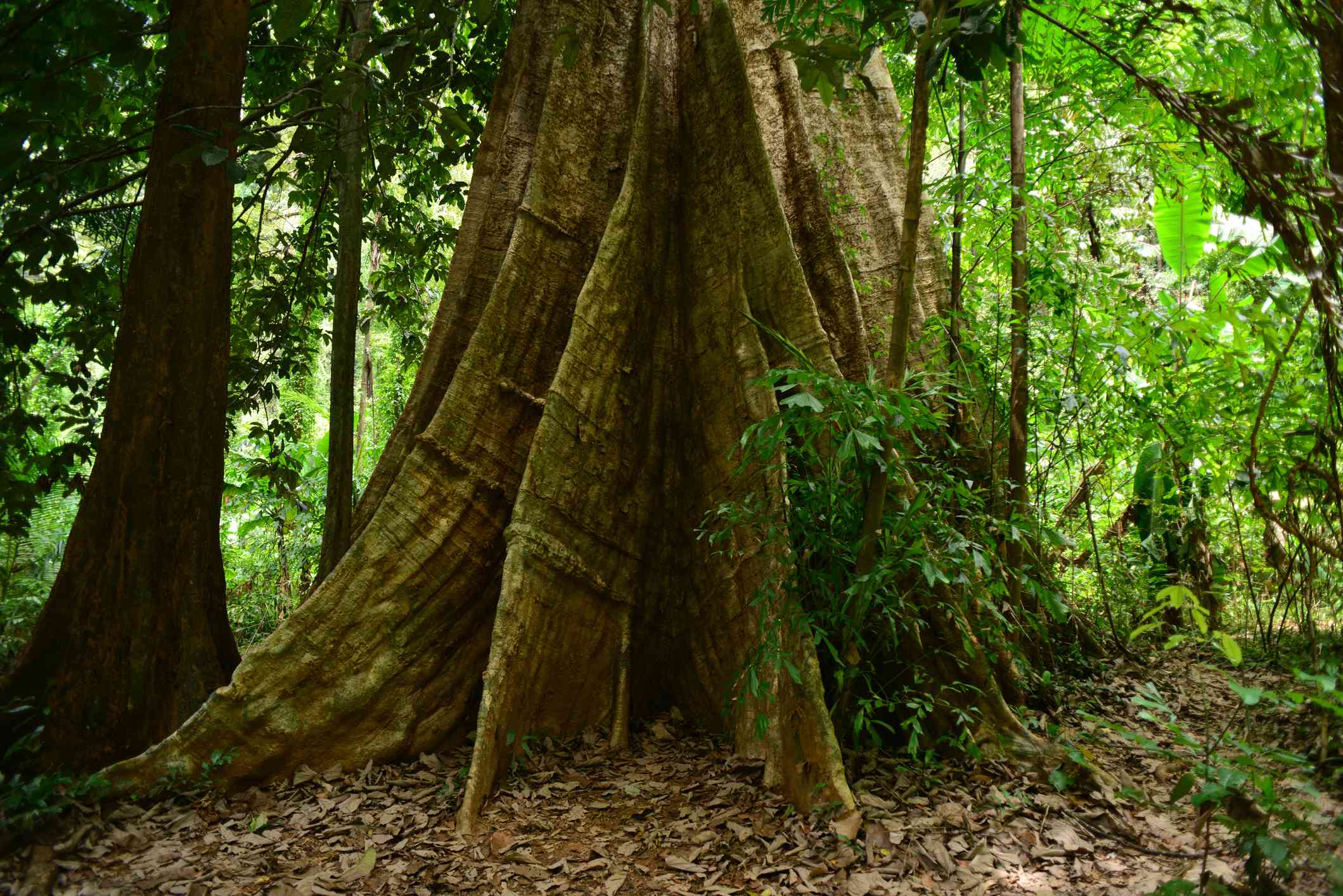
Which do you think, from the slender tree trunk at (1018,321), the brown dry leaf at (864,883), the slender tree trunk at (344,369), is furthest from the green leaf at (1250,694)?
the slender tree trunk at (344,369)

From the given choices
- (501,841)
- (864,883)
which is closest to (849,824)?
(864,883)

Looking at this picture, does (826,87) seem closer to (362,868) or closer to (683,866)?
(683,866)

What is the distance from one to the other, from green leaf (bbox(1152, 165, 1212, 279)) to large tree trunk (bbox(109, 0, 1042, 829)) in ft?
3.84

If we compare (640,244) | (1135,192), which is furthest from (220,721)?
(1135,192)

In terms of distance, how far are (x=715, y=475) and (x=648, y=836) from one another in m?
1.53

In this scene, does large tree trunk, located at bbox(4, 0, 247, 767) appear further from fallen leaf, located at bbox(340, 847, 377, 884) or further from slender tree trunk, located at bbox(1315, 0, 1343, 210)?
slender tree trunk, located at bbox(1315, 0, 1343, 210)

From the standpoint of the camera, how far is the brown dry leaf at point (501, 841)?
107 inches

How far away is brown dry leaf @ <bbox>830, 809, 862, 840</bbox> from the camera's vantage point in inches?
100

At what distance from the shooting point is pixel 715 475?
11.9 ft

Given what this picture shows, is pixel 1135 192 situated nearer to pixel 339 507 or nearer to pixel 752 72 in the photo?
pixel 752 72

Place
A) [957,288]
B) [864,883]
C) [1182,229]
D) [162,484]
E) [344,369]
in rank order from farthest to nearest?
[344,369]
[1182,229]
[957,288]
[162,484]
[864,883]

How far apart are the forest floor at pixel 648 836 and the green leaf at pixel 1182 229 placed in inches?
84.3

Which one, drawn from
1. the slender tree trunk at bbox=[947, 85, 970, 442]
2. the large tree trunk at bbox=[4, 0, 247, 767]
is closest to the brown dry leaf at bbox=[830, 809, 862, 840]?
the slender tree trunk at bbox=[947, 85, 970, 442]

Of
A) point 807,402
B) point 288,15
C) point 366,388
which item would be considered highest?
point 366,388
